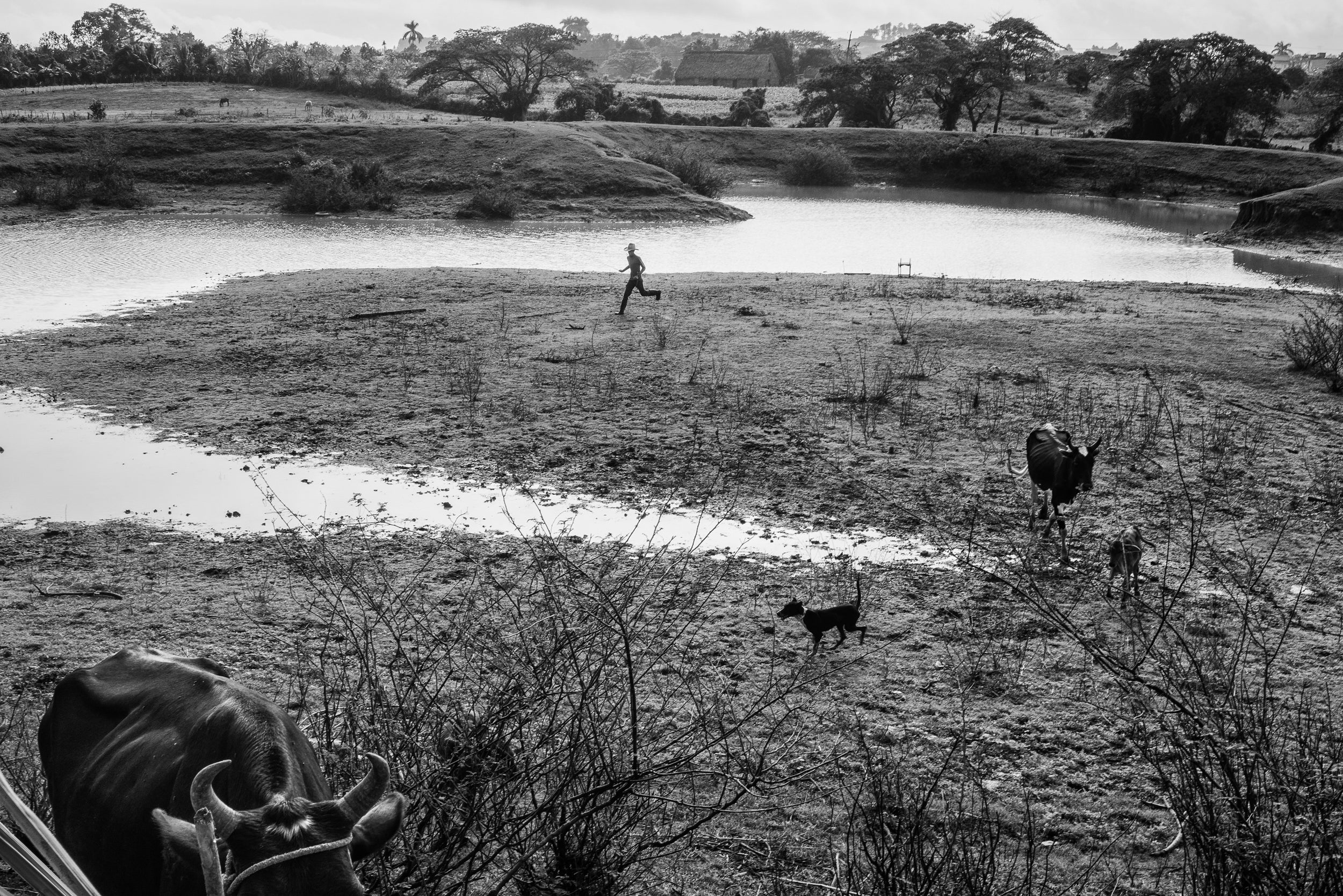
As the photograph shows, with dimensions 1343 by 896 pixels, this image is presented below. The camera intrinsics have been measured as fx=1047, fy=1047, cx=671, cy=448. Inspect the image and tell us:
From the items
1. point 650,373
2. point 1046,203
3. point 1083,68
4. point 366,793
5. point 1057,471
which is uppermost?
point 1083,68

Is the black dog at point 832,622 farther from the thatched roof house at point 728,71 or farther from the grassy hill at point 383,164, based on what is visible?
the thatched roof house at point 728,71

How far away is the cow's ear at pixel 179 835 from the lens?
113 inches

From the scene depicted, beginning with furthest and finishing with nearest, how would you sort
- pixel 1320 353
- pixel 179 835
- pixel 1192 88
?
pixel 1192 88, pixel 1320 353, pixel 179 835

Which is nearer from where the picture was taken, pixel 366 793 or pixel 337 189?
pixel 366 793

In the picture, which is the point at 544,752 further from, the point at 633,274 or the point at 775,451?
the point at 633,274

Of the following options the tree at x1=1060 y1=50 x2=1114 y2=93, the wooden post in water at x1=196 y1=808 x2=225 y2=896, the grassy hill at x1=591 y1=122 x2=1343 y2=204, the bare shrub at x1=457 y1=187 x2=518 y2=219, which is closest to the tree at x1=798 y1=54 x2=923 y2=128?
the grassy hill at x1=591 y1=122 x2=1343 y2=204

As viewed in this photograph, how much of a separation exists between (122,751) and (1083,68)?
3282 inches

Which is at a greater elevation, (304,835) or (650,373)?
(304,835)

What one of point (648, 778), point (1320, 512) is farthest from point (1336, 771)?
point (1320, 512)

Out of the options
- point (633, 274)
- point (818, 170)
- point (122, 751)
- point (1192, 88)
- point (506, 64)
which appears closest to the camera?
point (122, 751)

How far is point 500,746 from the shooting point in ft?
14.2

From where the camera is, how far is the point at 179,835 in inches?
113

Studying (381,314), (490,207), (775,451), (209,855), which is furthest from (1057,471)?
(490,207)

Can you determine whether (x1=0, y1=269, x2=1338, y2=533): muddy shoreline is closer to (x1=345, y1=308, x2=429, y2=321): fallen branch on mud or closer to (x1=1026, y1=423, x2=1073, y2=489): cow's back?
(x1=345, y1=308, x2=429, y2=321): fallen branch on mud
